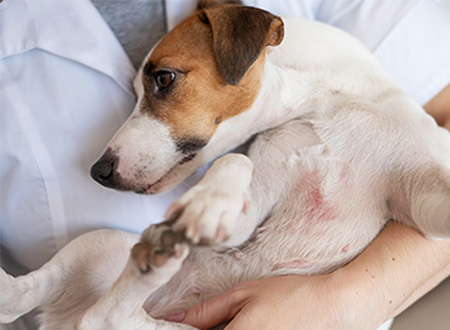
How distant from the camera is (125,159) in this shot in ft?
3.32

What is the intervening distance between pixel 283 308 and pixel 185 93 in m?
0.54

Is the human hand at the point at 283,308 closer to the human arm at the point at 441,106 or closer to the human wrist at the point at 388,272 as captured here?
the human wrist at the point at 388,272

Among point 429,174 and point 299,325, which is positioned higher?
point 429,174

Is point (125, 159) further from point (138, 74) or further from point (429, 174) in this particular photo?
point (429, 174)

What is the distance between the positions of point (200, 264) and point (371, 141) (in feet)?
1.72

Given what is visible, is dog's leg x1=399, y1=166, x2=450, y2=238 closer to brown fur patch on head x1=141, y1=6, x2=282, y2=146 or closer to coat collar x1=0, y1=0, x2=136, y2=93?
brown fur patch on head x1=141, y1=6, x2=282, y2=146

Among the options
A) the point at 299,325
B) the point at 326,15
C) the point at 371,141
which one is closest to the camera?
the point at 299,325

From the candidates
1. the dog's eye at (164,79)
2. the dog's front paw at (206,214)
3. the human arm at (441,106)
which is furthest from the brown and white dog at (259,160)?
the human arm at (441,106)

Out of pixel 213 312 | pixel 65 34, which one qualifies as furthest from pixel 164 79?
pixel 213 312

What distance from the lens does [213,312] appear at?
1006 millimetres

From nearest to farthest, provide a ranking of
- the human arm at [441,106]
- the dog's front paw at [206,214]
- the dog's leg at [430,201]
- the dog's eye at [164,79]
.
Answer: the dog's front paw at [206,214]
the dog's leg at [430,201]
the dog's eye at [164,79]
the human arm at [441,106]

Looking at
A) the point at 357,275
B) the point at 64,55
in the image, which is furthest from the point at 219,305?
the point at 64,55

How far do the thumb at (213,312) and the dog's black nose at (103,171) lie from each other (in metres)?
0.37

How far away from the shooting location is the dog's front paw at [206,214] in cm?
71
